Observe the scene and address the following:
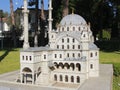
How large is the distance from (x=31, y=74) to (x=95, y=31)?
4720 cm

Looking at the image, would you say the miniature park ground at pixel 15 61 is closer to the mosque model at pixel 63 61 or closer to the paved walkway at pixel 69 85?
the paved walkway at pixel 69 85

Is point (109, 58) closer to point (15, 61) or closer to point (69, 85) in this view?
point (15, 61)

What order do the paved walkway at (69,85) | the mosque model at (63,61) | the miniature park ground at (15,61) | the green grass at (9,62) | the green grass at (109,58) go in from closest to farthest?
the paved walkway at (69,85), the mosque model at (63,61), the miniature park ground at (15,61), the green grass at (9,62), the green grass at (109,58)

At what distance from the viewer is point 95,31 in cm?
7581

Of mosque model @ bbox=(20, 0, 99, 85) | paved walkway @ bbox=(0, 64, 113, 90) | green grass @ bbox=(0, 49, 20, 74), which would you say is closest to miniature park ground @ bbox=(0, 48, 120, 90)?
green grass @ bbox=(0, 49, 20, 74)

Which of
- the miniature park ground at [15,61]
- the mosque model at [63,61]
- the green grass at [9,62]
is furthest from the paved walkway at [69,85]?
the green grass at [9,62]

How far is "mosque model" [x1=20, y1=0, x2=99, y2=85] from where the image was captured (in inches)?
1259

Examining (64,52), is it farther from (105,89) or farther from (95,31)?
(95,31)

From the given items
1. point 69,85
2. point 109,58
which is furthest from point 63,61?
point 109,58

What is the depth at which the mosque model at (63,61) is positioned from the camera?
31969 millimetres

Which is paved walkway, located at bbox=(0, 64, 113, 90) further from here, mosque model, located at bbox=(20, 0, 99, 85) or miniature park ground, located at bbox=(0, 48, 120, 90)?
miniature park ground, located at bbox=(0, 48, 120, 90)

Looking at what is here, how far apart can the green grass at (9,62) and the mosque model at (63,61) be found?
29.7 feet

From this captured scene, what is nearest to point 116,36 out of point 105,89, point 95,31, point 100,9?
point 95,31

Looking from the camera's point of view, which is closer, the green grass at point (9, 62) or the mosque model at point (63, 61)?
the mosque model at point (63, 61)
